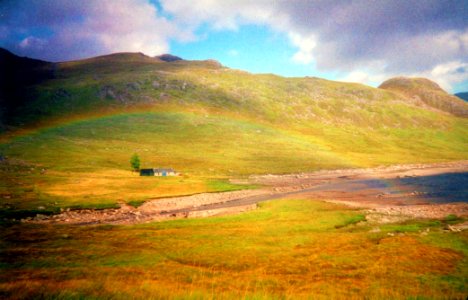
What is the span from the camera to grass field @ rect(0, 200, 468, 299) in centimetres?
1547

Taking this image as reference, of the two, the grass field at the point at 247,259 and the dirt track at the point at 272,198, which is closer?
the grass field at the point at 247,259

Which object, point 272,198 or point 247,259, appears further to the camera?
point 272,198

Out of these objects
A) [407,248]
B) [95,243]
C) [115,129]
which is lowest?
[95,243]

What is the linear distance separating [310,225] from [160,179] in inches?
2558

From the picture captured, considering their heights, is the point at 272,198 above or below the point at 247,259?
below

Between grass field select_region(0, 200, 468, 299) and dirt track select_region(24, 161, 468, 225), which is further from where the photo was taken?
dirt track select_region(24, 161, 468, 225)

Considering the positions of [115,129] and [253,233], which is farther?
[115,129]

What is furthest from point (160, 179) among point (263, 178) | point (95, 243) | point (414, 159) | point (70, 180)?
point (414, 159)

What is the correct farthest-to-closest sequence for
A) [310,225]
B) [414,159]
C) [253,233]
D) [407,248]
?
[414,159] → [310,225] → [253,233] → [407,248]

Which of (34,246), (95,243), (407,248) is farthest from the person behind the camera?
(95,243)

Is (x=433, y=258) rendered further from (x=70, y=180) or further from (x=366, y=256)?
(x=70, y=180)

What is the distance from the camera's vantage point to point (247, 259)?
26.6 meters

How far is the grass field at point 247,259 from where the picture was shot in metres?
15.5

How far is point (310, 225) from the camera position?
40688 mm
